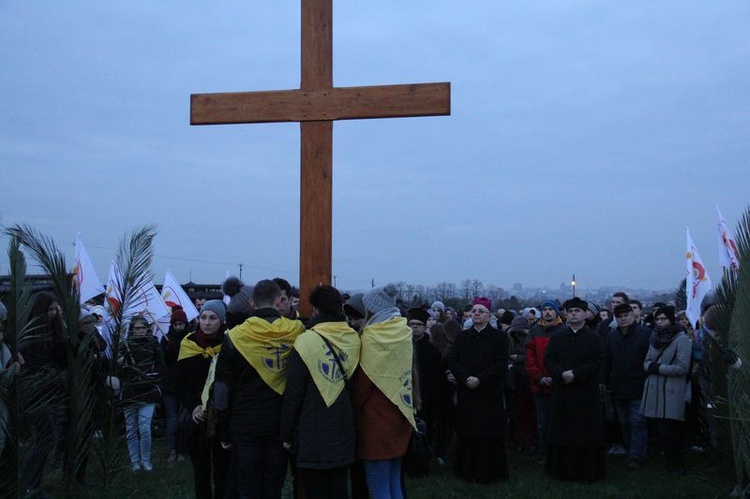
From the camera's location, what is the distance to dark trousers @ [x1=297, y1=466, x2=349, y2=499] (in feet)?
15.9

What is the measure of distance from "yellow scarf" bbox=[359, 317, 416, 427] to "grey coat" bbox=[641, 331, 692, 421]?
472cm

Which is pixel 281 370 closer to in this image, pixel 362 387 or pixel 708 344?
pixel 362 387

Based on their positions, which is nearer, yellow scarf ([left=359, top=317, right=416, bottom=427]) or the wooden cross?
yellow scarf ([left=359, top=317, right=416, bottom=427])

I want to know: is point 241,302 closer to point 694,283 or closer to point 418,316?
point 418,316

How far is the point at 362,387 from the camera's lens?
5.15 m

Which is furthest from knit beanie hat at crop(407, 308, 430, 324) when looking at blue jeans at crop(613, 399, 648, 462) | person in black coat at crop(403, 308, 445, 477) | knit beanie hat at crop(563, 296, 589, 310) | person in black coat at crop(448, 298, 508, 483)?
blue jeans at crop(613, 399, 648, 462)

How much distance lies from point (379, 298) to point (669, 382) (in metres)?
5.02

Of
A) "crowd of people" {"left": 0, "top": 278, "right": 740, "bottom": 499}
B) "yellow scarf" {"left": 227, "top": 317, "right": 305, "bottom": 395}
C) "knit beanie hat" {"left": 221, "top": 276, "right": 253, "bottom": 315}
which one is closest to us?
"crowd of people" {"left": 0, "top": 278, "right": 740, "bottom": 499}

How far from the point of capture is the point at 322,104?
5902 millimetres

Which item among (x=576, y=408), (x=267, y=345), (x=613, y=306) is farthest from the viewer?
(x=613, y=306)

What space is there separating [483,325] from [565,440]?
158 centimetres

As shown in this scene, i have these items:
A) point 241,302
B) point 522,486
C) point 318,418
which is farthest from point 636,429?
point 318,418

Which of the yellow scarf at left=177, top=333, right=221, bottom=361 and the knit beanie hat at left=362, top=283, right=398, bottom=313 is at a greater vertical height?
the knit beanie hat at left=362, top=283, right=398, bottom=313

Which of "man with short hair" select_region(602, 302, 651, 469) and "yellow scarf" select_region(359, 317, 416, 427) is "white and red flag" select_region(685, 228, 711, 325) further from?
"yellow scarf" select_region(359, 317, 416, 427)
